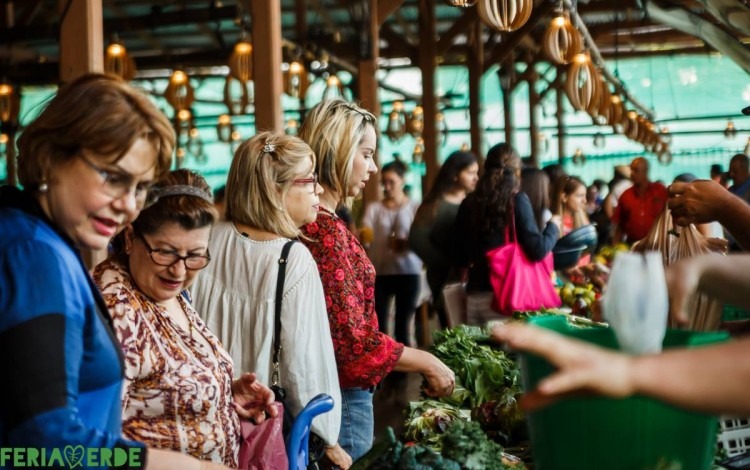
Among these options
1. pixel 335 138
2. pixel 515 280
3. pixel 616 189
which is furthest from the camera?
pixel 616 189

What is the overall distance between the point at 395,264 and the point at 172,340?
5521 mm

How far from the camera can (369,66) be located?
9.07 metres

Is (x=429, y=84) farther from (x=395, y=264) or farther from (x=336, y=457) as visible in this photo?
(x=336, y=457)

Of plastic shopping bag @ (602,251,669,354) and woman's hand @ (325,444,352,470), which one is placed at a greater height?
plastic shopping bag @ (602,251,669,354)

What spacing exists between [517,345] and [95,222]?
76cm

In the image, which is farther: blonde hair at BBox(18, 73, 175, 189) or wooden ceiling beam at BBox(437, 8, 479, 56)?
wooden ceiling beam at BBox(437, 8, 479, 56)

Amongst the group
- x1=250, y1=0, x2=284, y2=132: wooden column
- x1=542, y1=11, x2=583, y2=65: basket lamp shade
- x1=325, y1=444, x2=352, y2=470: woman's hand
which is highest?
x1=542, y1=11, x2=583, y2=65: basket lamp shade

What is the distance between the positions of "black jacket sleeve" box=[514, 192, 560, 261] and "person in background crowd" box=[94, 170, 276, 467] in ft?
9.53

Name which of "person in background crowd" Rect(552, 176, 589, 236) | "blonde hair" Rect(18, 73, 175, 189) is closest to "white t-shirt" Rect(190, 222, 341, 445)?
"blonde hair" Rect(18, 73, 175, 189)

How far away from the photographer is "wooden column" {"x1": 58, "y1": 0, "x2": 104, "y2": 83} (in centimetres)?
419

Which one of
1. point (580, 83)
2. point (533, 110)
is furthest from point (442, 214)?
Result: point (533, 110)

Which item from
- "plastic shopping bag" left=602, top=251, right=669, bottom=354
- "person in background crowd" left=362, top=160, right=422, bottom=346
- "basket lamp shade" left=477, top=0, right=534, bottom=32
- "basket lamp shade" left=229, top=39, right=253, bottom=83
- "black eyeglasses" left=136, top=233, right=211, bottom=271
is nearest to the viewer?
"plastic shopping bag" left=602, top=251, right=669, bottom=354

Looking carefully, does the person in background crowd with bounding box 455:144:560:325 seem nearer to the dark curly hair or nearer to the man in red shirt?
the dark curly hair

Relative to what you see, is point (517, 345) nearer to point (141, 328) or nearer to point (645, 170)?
point (141, 328)
